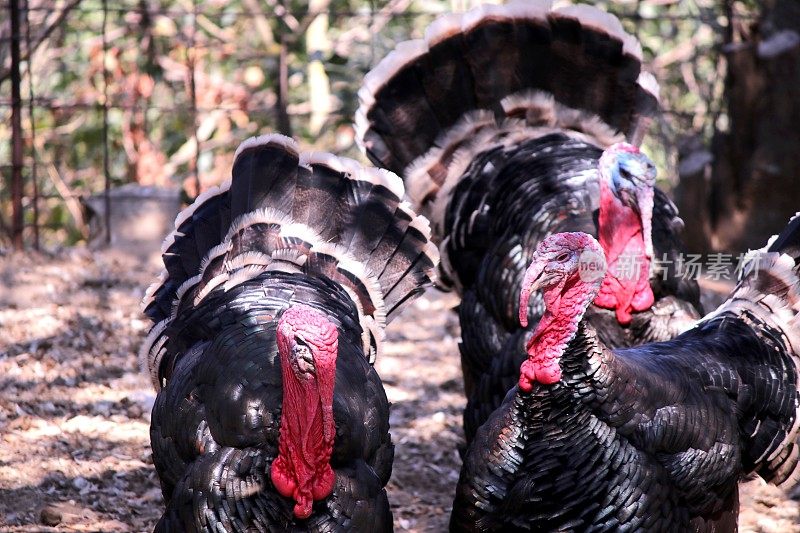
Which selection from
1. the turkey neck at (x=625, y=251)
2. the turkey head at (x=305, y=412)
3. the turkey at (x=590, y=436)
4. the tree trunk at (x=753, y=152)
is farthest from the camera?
the tree trunk at (x=753, y=152)

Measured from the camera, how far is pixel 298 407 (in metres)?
2.95

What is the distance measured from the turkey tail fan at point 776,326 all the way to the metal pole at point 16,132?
455cm

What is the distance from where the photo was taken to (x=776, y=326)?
3.75 m

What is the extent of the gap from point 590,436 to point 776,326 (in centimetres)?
98

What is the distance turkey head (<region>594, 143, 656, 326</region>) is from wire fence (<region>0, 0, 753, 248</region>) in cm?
361

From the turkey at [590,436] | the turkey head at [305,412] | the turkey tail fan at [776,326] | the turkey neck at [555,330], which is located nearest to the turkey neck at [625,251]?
the turkey tail fan at [776,326]

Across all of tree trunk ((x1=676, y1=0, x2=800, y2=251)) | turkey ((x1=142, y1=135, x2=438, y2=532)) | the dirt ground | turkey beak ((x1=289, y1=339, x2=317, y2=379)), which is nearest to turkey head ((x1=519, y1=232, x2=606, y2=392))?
turkey ((x1=142, y1=135, x2=438, y2=532))

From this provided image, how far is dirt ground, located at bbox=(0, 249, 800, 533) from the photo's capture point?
4281 mm

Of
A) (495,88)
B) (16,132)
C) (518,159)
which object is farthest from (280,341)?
(16,132)

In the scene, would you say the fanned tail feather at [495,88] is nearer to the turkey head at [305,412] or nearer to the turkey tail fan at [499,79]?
the turkey tail fan at [499,79]

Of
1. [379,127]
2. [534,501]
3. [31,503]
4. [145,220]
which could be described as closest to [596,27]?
[379,127]

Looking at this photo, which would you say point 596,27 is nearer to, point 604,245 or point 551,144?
point 551,144

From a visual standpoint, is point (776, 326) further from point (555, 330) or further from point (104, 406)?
point (104, 406)

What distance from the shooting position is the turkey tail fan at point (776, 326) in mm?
3584
